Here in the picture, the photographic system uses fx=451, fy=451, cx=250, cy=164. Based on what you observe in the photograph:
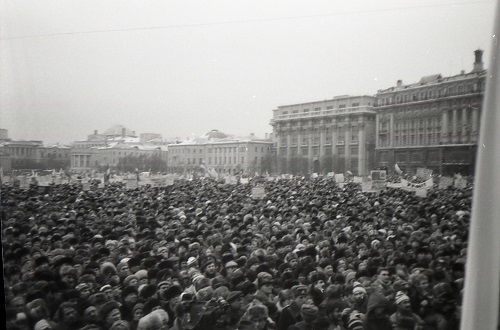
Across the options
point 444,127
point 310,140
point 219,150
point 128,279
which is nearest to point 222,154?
point 219,150

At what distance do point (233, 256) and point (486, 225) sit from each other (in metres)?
0.79

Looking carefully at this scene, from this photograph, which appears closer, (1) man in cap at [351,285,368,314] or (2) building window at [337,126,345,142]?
(1) man in cap at [351,285,368,314]

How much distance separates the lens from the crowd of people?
4.74 ft

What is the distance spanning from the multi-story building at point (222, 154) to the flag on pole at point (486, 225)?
67cm

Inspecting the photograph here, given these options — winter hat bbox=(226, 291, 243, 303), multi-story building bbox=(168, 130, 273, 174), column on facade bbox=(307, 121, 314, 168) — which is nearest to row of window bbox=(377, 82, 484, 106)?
column on facade bbox=(307, 121, 314, 168)

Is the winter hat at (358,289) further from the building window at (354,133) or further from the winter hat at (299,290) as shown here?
the building window at (354,133)

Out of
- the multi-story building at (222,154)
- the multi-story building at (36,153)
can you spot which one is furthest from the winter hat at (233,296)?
the multi-story building at (36,153)

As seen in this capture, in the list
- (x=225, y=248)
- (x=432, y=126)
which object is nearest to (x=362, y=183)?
(x=432, y=126)

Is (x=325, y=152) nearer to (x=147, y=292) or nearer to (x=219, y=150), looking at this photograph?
(x=219, y=150)

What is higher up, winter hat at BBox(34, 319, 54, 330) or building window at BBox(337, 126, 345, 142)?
building window at BBox(337, 126, 345, 142)

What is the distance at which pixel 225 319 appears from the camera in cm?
146

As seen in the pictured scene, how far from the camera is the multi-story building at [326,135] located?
1.53 metres

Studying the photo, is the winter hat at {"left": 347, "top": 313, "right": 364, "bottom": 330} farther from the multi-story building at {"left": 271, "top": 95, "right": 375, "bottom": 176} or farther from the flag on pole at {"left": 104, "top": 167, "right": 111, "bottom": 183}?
the flag on pole at {"left": 104, "top": 167, "right": 111, "bottom": 183}

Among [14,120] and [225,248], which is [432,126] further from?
[14,120]
